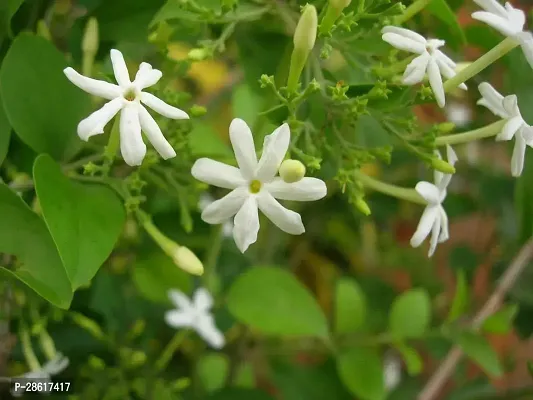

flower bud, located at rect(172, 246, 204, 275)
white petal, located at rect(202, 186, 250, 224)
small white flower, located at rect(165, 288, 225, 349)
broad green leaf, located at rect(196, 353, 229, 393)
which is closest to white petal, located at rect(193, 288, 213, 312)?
small white flower, located at rect(165, 288, 225, 349)

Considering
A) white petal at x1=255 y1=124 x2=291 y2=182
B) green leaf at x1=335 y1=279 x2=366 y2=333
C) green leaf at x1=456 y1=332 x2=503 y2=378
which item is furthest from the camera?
green leaf at x1=335 y1=279 x2=366 y2=333

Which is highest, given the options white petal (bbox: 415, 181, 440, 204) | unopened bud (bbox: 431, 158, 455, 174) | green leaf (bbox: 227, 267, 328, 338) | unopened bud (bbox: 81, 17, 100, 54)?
unopened bud (bbox: 81, 17, 100, 54)

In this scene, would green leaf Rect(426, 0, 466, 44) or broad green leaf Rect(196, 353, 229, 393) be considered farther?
broad green leaf Rect(196, 353, 229, 393)

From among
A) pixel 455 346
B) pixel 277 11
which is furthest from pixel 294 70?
pixel 455 346

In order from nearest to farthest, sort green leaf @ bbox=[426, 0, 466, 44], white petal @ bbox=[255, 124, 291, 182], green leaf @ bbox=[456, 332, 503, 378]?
white petal @ bbox=[255, 124, 291, 182], green leaf @ bbox=[426, 0, 466, 44], green leaf @ bbox=[456, 332, 503, 378]

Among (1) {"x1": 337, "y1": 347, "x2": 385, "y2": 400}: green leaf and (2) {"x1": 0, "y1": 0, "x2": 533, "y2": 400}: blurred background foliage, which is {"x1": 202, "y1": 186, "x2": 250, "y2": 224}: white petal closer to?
(2) {"x1": 0, "y1": 0, "x2": 533, "y2": 400}: blurred background foliage

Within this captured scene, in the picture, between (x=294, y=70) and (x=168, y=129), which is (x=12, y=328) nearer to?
(x=168, y=129)

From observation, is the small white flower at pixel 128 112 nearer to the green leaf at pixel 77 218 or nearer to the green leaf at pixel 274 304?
the green leaf at pixel 77 218

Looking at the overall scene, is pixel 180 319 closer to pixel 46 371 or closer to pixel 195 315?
pixel 195 315
